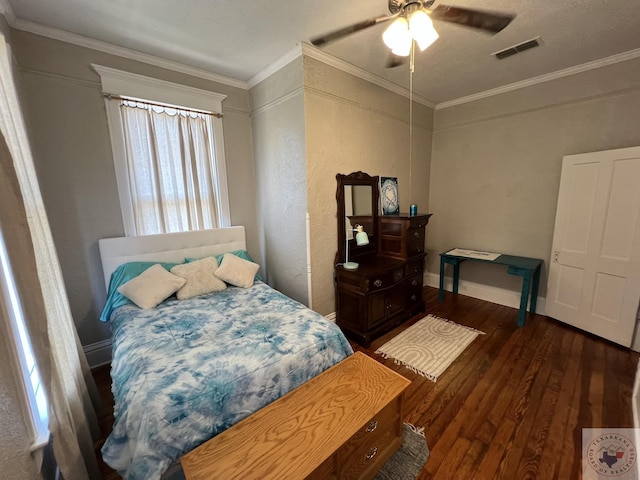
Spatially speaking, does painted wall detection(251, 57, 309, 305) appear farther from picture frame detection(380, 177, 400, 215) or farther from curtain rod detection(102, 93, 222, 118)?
picture frame detection(380, 177, 400, 215)

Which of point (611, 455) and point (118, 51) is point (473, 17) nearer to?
point (611, 455)

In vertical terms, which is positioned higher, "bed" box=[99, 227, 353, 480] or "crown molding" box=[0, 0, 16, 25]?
"crown molding" box=[0, 0, 16, 25]

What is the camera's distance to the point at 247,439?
120 centimetres

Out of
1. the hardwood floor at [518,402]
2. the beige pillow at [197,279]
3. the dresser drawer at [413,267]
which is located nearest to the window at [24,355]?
the hardwood floor at [518,402]

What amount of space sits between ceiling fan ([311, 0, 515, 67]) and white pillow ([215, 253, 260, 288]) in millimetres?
2133

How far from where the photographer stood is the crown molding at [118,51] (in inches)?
77.8

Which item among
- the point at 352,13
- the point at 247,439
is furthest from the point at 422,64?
the point at 247,439

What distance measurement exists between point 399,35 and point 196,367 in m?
2.13

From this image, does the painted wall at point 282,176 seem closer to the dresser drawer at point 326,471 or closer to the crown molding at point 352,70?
the crown molding at point 352,70

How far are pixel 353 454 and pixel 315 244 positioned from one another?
177 centimetres

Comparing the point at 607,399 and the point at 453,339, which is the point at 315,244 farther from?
the point at 607,399

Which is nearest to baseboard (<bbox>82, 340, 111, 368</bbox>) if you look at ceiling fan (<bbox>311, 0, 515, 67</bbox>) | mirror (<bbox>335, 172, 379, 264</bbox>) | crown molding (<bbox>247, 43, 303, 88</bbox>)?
mirror (<bbox>335, 172, 379, 264</bbox>)

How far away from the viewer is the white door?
246 cm

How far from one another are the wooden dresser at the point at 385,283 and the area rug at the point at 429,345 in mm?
185
